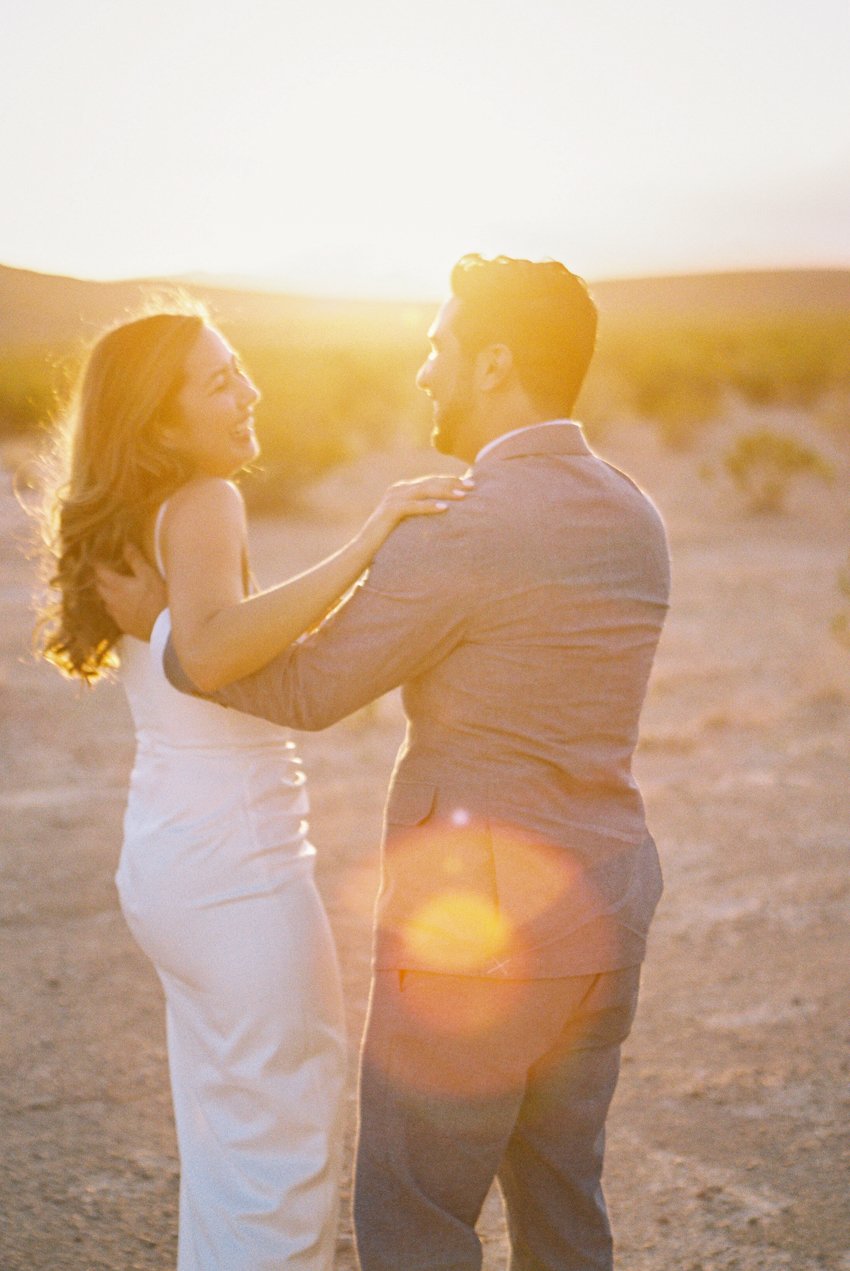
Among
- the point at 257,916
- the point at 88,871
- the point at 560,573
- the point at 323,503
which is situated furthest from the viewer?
the point at 323,503

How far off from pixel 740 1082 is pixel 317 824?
305cm

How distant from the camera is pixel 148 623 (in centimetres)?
282

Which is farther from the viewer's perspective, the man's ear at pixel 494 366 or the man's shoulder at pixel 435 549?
the man's ear at pixel 494 366

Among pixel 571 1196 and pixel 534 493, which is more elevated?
pixel 534 493

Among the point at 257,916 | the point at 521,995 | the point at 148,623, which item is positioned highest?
the point at 148,623

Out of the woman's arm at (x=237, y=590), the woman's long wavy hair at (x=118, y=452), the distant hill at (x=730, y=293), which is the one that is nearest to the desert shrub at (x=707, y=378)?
the woman's long wavy hair at (x=118, y=452)

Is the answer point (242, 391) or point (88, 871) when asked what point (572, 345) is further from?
point (88, 871)

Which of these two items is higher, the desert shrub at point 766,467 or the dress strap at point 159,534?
the dress strap at point 159,534

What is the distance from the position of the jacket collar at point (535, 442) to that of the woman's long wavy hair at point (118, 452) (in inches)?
31.0

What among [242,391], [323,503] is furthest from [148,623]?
[323,503]

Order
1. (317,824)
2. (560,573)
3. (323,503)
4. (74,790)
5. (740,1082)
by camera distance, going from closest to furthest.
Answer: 1. (560,573)
2. (740,1082)
3. (317,824)
4. (74,790)
5. (323,503)

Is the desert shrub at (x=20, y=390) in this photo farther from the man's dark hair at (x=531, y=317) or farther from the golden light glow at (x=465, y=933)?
the golden light glow at (x=465, y=933)

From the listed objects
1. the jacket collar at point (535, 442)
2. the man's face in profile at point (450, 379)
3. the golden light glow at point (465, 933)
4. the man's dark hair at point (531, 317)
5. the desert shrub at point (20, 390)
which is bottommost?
the desert shrub at point (20, 390)

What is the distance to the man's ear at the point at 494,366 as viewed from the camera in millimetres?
2314
